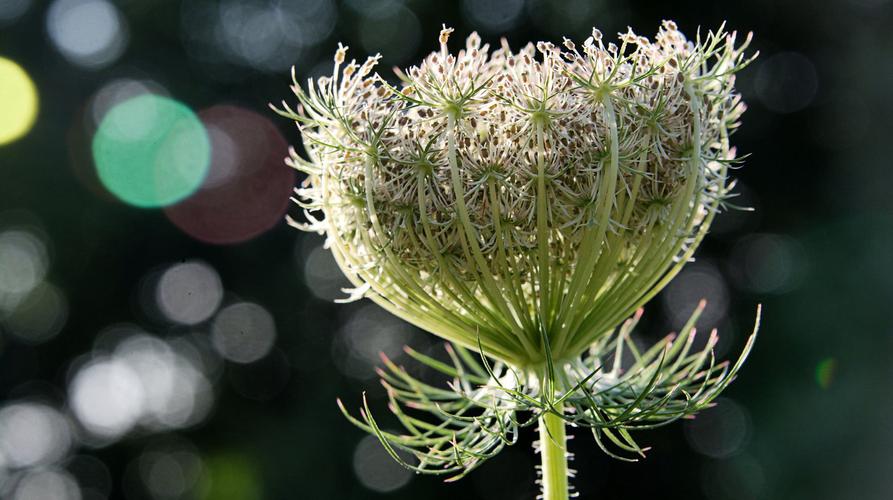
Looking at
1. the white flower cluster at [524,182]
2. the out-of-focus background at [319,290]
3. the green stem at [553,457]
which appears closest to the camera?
the white flower cluster at [524,182]

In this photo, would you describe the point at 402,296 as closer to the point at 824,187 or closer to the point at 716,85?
the point at 716,85

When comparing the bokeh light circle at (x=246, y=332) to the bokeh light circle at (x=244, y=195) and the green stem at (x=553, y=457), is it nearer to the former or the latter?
the bokeh light circle at (x=244, y=195)

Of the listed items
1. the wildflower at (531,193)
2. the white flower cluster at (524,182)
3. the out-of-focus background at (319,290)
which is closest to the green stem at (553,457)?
the wildflower at (531,193)

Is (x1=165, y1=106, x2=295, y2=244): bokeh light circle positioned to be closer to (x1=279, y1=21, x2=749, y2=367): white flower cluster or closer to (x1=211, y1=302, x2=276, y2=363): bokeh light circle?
(x1=211, y1=302, x2=276, y2=363): bokeh light circle

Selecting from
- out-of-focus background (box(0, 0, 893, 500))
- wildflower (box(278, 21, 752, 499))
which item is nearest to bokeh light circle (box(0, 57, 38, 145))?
out-of-focus background (box(0, 0, 893, 500))

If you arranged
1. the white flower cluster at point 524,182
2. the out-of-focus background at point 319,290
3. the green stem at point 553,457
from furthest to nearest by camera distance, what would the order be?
the out-of-focus background at point 319,290 < the green stem at point 553,457 < the white flower cluster at point 524,182

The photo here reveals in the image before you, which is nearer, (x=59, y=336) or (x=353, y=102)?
(x=353, y=102)

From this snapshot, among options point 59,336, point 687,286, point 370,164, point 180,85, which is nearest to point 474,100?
point 370,164
